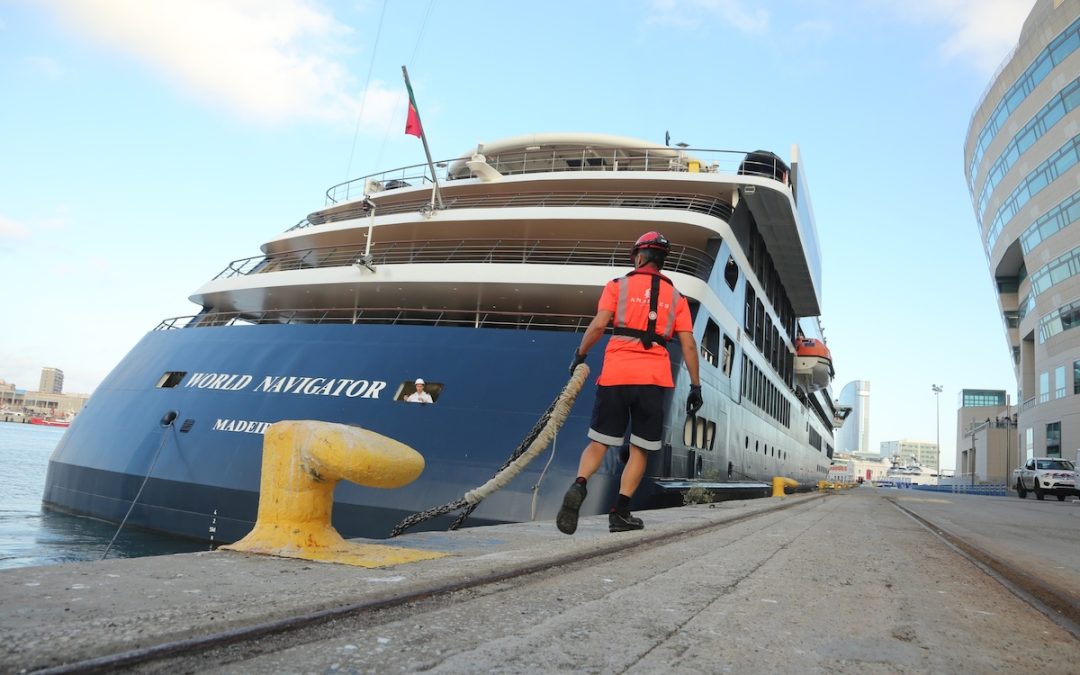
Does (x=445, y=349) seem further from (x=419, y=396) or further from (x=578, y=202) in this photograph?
(x=578, y=202)

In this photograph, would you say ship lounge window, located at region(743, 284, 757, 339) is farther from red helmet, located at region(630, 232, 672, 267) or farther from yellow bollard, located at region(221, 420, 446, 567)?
yellow bollard, located at region(221, 420, 446, 567)

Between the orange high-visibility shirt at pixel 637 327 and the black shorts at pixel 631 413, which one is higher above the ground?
the orange high-visibility shirt at pixel 637 327

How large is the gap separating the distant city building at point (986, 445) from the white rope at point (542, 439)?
62359mm

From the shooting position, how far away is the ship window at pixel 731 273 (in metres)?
13.4

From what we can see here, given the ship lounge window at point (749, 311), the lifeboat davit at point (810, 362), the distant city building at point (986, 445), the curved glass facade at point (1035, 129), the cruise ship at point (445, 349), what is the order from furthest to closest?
1. the distant city building at point (986, 445)
2. the curved glass facade at point (1035, 129)
3. the lifeboat davit at point (810, 362)
4. the ship lounge window at point (749, 311)
5. the cruise ship at point (445, 349)

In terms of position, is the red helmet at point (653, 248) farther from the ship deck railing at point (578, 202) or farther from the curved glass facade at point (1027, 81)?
the curved glass facade at point (1027, 81)

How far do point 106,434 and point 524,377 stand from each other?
672 centimetres

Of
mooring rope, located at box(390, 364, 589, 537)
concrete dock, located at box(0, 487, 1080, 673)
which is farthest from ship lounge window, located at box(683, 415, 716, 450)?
concrete dock, located at box(0, 487, 1080, 673)

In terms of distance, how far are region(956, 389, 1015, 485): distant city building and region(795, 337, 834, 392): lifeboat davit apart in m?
32.8

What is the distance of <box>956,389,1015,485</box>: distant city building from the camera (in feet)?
200

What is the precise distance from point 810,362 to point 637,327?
29.2m

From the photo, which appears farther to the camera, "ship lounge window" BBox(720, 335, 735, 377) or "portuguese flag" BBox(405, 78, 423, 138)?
"ship lounge window" BBox(720, 335, 735, 377)

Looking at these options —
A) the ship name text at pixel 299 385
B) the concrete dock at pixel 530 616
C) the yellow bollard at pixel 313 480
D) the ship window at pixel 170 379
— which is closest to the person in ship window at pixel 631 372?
the concrete dock at pixel 530 616

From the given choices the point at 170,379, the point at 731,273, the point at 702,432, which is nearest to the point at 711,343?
the point at 702,432
